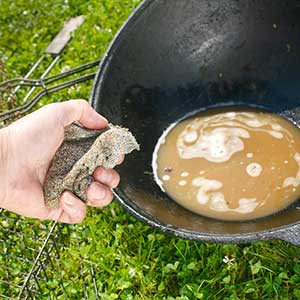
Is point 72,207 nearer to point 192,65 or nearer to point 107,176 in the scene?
point 107,176

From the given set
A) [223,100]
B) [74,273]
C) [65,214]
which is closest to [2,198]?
[65,214]

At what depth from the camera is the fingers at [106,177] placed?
1.77m

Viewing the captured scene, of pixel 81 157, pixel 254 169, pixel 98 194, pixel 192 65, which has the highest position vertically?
pixel 81 157

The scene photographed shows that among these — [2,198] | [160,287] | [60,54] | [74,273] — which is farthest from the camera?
[60,54]

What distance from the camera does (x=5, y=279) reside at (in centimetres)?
220

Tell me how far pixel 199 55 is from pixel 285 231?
3.97 ft

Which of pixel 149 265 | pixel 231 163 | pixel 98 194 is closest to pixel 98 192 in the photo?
pixel 98 194

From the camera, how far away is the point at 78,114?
70.1 inches

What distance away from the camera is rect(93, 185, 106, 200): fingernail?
1.75m

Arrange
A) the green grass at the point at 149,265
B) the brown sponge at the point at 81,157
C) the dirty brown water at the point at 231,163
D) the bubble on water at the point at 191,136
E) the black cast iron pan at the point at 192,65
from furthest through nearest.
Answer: the bubble on water at the point at 191,136, the black cast iron pan at the point at 192,65, the dirty brown water at the point at 231,163, the green grass at the point at 149,265, the brown sponge at the point at 81,157

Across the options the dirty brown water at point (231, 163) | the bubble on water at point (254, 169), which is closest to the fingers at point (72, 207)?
the dirty brown water at point (231, 163)

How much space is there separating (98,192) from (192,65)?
1.01 meters

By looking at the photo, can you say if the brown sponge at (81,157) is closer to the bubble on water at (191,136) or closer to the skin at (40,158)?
the skin at (40,158)

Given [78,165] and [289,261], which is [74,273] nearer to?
[78,165]
